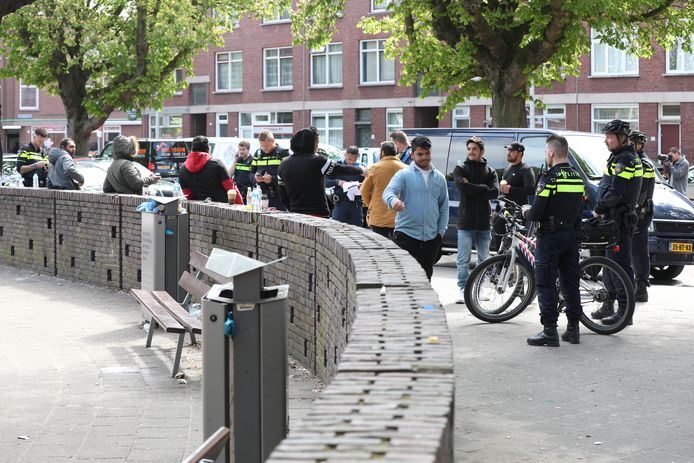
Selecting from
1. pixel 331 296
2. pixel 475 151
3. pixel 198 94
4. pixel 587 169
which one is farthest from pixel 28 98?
pixel 331 296

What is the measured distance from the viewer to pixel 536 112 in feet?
154

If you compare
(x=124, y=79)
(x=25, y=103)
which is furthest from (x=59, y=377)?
(x=25, y=103)

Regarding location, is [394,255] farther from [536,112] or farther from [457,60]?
[536,112]

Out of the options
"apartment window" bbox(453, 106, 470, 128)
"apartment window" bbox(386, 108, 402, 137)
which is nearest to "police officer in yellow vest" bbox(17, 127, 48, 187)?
"apartment window" bbox(453, 106, 470, 128)

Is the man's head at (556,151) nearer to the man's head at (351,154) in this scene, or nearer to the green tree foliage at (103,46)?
the man's head at (351,154)

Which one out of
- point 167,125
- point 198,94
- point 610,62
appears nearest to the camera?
point 610,62

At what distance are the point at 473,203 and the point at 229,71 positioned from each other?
46.9 meters

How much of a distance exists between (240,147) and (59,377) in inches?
384

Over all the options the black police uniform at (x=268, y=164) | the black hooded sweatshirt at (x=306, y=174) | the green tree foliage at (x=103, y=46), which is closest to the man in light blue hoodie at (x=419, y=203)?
the black hooded sweatshirt at (x=306, y=174)

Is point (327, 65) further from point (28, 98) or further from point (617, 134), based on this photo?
point (617, 134)

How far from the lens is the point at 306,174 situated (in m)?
12.2

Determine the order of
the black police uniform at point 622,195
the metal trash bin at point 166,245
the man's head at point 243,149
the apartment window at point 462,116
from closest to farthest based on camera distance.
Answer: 1. the metal trash bin at point 166,245
2. the black police uniform at point 622,195
3. the man's head at point 243,149
4. the apartment window at point 462,116

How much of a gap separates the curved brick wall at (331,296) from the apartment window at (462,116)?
3365 centimetres

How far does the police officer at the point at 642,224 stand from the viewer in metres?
12.8
